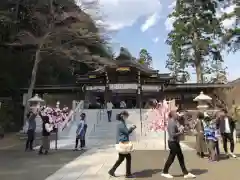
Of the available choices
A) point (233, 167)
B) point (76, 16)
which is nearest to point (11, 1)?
point (76, 16)

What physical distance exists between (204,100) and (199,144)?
1910 centimetres

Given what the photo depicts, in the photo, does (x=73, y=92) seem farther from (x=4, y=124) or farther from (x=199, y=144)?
(x=199, y=144)

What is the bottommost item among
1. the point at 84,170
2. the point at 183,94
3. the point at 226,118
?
the point at 84,170

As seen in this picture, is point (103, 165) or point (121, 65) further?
point (121, 65)

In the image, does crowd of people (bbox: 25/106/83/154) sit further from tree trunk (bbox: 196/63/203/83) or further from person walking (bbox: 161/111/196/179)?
tree trunk (bbox: 196/63/203/83)

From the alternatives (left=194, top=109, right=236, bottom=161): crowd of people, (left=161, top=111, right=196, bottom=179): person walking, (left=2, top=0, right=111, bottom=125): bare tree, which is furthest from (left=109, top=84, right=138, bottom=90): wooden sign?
(left=161, top=111, right=196, bottom=179): person walking

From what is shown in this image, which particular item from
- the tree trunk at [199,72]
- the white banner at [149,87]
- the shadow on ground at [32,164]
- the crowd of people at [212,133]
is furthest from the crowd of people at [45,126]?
the tree trunk at [199,72]

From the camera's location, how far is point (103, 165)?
9.84 metres

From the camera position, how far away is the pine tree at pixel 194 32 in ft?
122

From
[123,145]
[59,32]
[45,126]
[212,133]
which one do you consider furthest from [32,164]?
[59,32]

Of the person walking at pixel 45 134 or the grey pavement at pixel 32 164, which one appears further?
the person walking at pixel 45 134

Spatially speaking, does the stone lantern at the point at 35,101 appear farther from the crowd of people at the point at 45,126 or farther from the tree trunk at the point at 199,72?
the tree trunk at the point at 199,72

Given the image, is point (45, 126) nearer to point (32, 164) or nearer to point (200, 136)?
point (32, 164)

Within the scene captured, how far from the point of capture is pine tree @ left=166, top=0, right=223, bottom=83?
37312 millimetres
